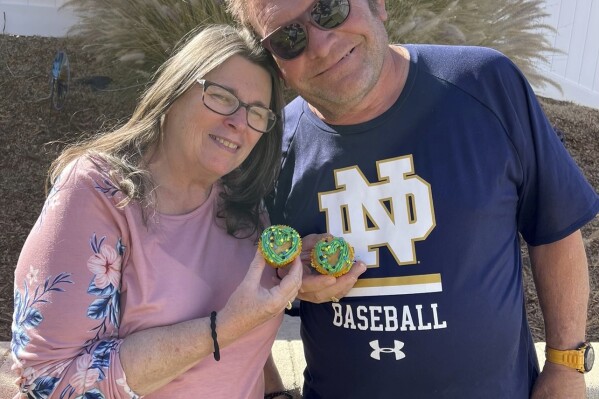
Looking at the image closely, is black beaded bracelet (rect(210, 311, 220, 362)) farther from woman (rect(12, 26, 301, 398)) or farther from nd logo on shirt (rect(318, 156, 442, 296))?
nd logo on shirt (rect(318, 156, 442, 296))

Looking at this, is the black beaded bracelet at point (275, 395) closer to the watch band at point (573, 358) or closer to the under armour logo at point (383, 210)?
the under armour logo at point (383, 210)

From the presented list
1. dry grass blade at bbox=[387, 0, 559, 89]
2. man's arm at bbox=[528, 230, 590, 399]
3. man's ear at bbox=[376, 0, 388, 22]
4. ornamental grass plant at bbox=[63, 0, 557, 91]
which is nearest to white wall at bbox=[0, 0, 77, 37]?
ornamental grass plant at bbox=[63, 0, 557, 91]

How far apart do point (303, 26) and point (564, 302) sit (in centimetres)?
128

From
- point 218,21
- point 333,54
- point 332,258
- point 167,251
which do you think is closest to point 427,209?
point 332,258

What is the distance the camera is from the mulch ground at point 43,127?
4781mm

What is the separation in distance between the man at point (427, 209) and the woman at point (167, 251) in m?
0.19

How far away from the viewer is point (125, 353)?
1.91m

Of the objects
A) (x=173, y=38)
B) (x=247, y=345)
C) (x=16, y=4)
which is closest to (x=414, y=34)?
(x=173, y=38)

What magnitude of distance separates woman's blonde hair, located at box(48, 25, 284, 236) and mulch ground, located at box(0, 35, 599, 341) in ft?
8.18

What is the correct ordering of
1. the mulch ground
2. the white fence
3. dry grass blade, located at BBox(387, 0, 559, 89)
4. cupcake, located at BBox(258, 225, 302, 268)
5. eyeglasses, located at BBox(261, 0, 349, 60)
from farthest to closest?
the white fence → dry grass blade, located at BBox(387, 0, 559, 89) → the mulch ground → eyeglasses, located at BBox(261, 0, 349, 60) → cupcake, located at BBox(258, 225, 302, 268)

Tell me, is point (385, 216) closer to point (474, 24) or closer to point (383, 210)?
point (383, 210)

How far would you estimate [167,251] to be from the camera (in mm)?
2084

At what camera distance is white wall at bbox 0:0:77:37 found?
7535 mm

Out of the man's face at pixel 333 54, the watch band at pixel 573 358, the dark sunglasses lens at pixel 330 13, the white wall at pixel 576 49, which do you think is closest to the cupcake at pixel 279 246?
the man's face at pixel 333 54
